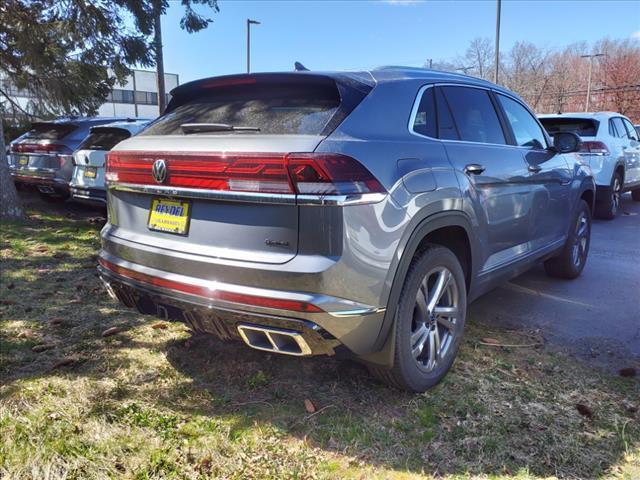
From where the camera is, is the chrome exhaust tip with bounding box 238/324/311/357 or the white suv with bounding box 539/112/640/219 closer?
the chrome exhaust tip with bounding box 238/324/311/357

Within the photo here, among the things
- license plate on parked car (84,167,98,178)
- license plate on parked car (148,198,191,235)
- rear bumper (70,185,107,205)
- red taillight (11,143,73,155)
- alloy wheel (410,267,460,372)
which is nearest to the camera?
license plate on parked car (148,198,191,235)

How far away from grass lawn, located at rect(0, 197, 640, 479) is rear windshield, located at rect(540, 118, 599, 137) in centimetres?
622

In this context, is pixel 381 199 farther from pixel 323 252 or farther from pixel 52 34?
pixel 52 34

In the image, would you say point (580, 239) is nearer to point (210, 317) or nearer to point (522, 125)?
point (522, 125)

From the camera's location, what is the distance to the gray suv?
7.51 feet

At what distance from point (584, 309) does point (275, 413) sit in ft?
10.2

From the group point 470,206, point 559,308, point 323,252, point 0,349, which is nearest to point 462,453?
point 323,252

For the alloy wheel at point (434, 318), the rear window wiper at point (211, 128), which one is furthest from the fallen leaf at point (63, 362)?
the alloy wheel at point (434, 318)

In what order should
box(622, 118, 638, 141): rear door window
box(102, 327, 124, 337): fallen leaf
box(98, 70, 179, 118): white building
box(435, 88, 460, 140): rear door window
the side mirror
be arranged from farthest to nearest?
1. box(98, 70, 179, 118): white building
2. box(622, 118, 638, 141): rear door window
3. the side mirror
4. box(102, 327, 124, 337): fallen leaf
5. box(435, 88, 460, 140): rear door window

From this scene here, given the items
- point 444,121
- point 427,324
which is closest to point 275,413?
point 427,324

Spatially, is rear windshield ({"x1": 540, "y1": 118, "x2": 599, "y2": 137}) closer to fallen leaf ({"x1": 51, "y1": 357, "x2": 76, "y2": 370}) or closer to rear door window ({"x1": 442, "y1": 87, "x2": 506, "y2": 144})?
rear door window ({"x1": 442, "y1": 87, "x2": 506, "y2": 144})

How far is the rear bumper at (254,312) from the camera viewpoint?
7.52 feet

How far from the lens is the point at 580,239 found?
542 cm

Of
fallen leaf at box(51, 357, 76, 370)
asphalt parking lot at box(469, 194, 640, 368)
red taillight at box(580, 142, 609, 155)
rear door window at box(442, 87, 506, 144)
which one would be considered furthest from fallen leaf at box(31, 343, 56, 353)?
red taillight at box(580, 142, 609, 155)
